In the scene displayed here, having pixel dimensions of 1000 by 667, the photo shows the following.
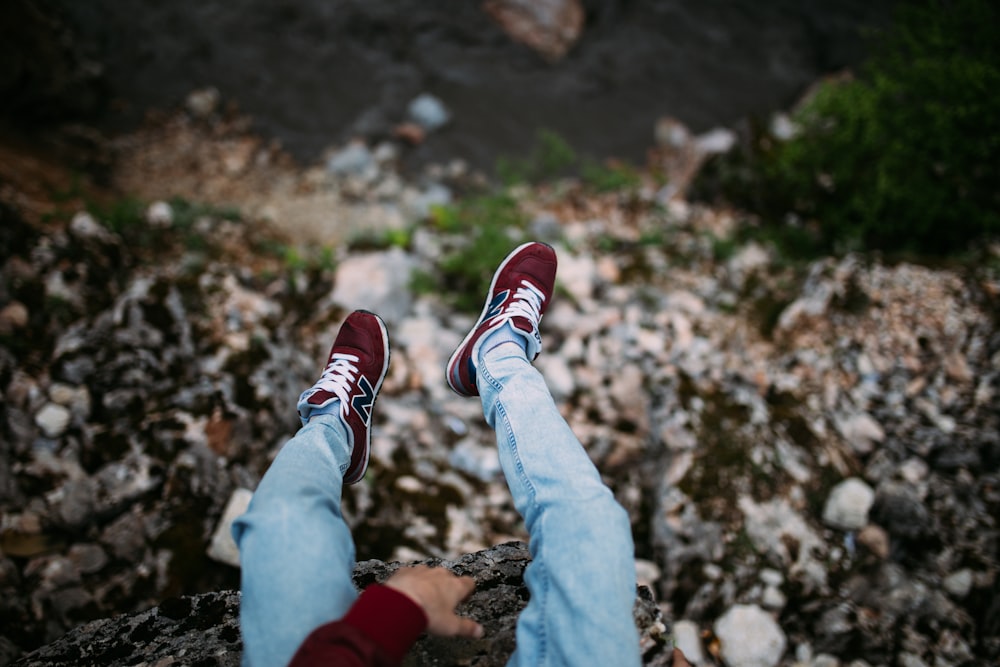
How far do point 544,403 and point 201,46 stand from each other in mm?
5855

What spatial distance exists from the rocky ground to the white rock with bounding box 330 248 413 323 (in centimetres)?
2

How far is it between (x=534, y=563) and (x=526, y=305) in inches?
49.3

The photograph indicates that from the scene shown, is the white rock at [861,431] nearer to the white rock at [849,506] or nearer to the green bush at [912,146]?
the white rock at [849,506]

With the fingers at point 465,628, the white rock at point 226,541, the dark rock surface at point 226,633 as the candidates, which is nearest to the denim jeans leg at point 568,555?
the fingers at point 465,628

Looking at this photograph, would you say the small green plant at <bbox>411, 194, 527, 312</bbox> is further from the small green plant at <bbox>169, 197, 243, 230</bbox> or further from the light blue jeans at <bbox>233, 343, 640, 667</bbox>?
the light blue jeans at <bbox>233, 343, 640, 667</bbox>

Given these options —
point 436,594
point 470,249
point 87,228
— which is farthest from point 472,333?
point 87,228

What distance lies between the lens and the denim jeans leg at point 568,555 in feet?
5.00

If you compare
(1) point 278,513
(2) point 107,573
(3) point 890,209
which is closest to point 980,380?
(3) point 890,209

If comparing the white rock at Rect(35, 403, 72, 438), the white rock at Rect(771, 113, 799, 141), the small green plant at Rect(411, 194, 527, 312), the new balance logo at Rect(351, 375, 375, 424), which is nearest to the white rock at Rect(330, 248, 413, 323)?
the small green plant at Rect(411, 194, 527, 312)

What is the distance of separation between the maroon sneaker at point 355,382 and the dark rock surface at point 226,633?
0.51 metres

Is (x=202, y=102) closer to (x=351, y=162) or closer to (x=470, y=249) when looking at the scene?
(x=351, y=162)

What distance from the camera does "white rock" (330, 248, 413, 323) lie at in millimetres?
3754

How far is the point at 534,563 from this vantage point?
5.60 feet

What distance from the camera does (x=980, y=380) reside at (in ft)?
10.3
